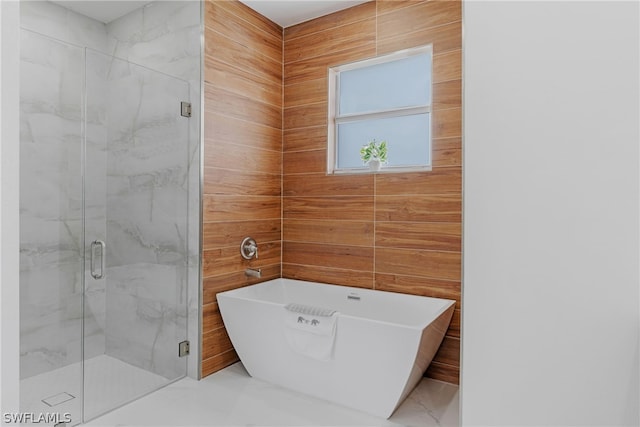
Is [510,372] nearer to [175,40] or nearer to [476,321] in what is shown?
[476,321]

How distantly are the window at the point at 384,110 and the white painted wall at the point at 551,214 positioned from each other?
4.56 ft

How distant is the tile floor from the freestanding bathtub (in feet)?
0.29

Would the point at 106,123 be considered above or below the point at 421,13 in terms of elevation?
below

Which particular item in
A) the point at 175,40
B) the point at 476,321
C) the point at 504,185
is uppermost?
the point at 175,40

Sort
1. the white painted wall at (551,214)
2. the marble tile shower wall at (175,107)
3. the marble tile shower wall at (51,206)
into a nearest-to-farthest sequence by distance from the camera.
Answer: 1. the white painted wall at (551,214)
2. the marble tile shower wall at (51,206)
3. the marble tile shower wall at (175,107)

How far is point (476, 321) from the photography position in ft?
5.09

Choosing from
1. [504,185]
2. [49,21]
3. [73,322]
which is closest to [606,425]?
[504,185]

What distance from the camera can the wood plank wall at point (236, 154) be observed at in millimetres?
2826

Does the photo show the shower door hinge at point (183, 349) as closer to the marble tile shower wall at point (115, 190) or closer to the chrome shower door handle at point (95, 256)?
the marble tile shower wall at point (115, 190)

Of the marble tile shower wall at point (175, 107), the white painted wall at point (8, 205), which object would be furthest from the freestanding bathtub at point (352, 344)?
the white painted wall at point (8, 205)

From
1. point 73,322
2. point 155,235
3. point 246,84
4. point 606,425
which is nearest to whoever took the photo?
point 606,425

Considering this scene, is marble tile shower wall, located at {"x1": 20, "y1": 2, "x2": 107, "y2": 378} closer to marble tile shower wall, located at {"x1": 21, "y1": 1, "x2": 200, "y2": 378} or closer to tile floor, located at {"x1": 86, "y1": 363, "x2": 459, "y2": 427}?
marble tile shower wall, located at {"x1": 21, "y1": 1, "x2": 200, "y2": 378}

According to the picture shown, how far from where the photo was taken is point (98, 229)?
231 cm

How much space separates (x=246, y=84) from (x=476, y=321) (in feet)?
7.93
